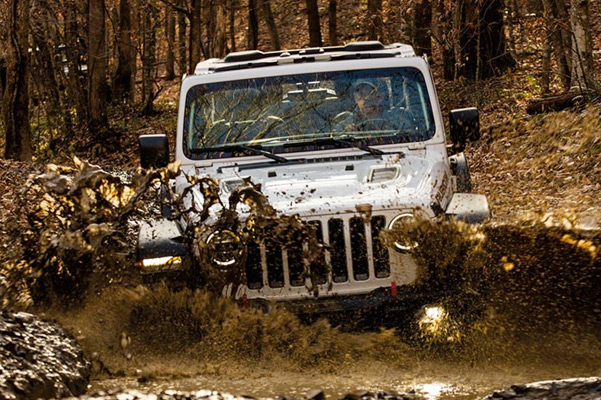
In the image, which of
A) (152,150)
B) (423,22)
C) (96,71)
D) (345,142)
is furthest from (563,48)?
(152,150)

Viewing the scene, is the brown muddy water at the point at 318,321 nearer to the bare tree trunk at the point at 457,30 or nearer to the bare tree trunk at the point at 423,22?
the bare tree trunk at the point at 457,30

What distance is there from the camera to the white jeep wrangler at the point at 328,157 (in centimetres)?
557

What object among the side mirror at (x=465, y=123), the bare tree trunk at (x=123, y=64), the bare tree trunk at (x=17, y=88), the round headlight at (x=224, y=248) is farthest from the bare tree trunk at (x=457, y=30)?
the round headlight at (x=224, y=248)

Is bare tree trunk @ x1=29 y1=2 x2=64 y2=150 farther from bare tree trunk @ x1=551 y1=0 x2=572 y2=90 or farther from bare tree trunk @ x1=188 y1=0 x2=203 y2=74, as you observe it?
bare tree trunk @ x1=551 y1=0 x2=572 y2=90

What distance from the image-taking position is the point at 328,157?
6.57 metres

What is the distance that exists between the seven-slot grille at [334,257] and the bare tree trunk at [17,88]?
10.9m

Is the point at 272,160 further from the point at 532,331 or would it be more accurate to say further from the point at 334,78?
the point at 532,331

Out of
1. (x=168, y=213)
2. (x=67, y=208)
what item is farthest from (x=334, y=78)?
(x=67, y=208)

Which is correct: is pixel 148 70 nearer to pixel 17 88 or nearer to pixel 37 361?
pixel 17 88

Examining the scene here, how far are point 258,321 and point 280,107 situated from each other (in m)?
1.98

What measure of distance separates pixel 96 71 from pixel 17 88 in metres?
6.49

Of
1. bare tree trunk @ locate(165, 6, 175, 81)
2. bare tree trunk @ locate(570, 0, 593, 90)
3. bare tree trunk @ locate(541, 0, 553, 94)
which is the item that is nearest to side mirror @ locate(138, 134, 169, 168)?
bare tree trunk @ locate(570, 0, 593, 90)

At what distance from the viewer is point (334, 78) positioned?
7035 millimetres

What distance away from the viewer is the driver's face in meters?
6.87
